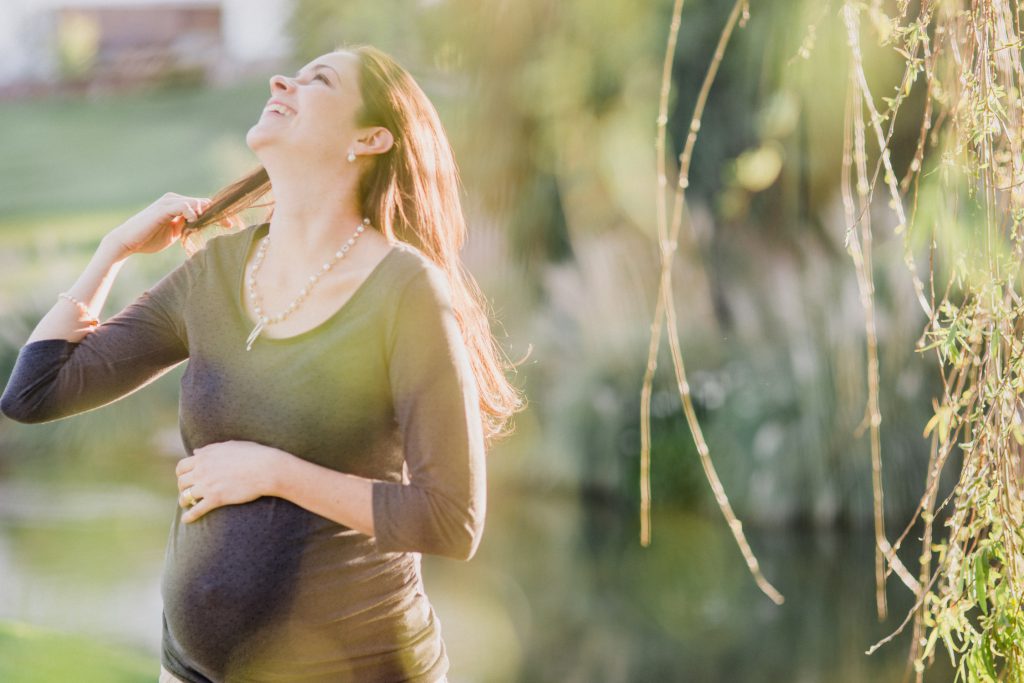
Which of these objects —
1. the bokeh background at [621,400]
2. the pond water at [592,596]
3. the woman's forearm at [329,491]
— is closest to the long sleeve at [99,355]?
Result: the woman's forearm at [329,491]

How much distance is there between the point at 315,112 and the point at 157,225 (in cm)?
28

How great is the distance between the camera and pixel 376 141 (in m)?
1.29

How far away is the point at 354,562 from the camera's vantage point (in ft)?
3.90

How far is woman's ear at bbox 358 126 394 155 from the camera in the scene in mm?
1280

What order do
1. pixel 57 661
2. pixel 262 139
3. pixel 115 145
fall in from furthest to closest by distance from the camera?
pixel 115 145 → pixel 57 661 → pixel 262 139

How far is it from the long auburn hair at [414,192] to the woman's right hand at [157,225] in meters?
0.02

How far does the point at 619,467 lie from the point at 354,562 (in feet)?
16.5

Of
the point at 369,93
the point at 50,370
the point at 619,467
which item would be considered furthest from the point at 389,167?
the point at 619,467

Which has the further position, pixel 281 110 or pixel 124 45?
pixel 124 45

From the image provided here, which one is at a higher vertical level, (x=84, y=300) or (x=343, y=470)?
(x=84, y=300)

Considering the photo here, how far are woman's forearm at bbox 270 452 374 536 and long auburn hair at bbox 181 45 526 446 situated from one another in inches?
10.2

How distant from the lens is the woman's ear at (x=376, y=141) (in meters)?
1.28

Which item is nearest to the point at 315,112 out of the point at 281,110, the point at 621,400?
the point at 281,110

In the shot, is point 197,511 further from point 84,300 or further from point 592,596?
point 592,596
